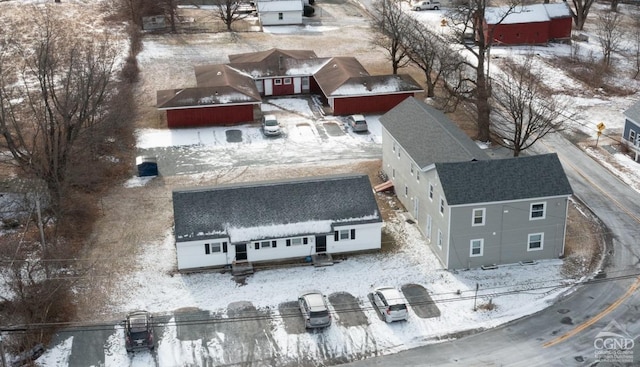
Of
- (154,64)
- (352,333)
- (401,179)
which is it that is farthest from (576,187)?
(154,64)

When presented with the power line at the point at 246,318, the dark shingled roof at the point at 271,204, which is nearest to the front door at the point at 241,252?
the dark shingled roof at the point at 271,204

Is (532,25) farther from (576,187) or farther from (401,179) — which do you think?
(401,179)

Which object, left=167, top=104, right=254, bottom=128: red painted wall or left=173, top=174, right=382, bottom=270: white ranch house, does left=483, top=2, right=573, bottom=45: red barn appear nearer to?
left=167, top=104, right=254, bottom=128: red painted wall

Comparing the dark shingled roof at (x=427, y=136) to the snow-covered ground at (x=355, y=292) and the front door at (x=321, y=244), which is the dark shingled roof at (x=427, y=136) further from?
the front door at (x=321, y=244)

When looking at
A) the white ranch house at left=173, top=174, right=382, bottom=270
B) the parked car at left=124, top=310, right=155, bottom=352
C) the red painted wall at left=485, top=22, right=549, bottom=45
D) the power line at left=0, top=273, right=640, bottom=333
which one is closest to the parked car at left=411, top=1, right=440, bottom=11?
the red painted wall at left=485, top=22, right=549, bottom=45

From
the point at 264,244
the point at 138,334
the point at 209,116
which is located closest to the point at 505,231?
the point at 264,244

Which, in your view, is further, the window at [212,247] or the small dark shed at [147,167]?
the small dark shed at [147,167]
